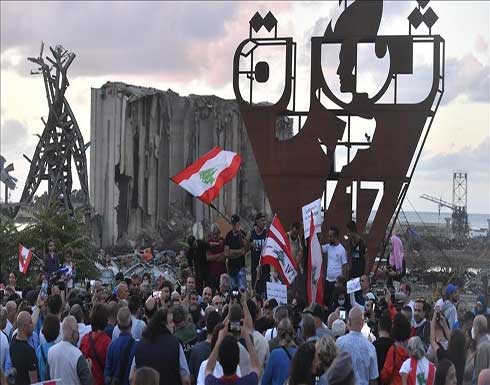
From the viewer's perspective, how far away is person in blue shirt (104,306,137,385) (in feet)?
33.4

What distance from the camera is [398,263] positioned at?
774 inches

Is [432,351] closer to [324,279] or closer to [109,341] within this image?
[109,341]

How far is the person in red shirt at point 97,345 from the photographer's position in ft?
34.7

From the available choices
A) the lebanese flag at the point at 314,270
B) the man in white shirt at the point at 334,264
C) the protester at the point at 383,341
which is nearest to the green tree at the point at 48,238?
the man in white shirt at the point at 334,264

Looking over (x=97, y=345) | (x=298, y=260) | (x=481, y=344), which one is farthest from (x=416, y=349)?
(x=298, y=260)

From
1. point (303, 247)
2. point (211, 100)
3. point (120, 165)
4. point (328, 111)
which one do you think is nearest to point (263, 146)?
point (328, 111)

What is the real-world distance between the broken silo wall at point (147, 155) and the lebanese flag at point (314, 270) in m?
31.2

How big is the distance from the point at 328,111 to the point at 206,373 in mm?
10666

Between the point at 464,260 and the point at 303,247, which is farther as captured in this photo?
the point at 464,260

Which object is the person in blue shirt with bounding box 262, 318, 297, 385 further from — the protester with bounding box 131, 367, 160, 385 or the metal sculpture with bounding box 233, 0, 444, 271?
the metal sculpture with bounding box 233, 0, 444, 271

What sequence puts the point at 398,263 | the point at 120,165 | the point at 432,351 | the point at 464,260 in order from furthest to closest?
the point at 120,165, the point at 464,260, the point at 398,263, the point at 432,351

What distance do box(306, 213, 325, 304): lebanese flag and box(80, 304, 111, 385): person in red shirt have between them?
5541 millimetres

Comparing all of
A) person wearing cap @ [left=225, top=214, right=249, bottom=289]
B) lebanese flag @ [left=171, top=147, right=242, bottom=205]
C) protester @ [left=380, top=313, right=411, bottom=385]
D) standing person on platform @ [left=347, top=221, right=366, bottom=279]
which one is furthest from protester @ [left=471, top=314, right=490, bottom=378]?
lebanese flag @ [left=171, top=147, right=242, bottom=205]

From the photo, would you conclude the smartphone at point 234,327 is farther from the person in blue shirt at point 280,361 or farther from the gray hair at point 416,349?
the gray hair at point 416,349
